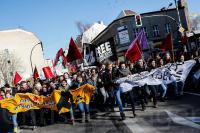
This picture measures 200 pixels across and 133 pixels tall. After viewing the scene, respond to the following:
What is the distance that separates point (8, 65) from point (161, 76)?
204 ft


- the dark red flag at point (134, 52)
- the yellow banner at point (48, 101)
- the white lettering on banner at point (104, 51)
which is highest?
the white lettering on banner at point (104, 51)

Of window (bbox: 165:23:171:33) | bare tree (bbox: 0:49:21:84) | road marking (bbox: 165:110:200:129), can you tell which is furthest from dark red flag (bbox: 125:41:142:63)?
bare tree (bbox: 0:49:21:84)

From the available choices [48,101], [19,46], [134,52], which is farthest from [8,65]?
[48,101]

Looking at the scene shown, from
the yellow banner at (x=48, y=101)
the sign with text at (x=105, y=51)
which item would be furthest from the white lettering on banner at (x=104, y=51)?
the yellow banner at (x=48, y=101)

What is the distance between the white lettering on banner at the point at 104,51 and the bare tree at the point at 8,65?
5346 cm

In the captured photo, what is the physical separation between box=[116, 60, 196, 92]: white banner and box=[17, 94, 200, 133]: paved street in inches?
30.4

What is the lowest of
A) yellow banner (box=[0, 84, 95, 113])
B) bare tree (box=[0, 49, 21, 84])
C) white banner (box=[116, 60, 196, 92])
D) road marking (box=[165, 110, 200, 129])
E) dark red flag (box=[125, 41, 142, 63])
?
road marking (box=[165, 110, 200, 129])

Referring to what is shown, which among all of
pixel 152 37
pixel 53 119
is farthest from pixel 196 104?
pixel 152 37

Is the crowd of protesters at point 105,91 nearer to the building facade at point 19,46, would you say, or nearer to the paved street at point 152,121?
the paved street at point 152,121

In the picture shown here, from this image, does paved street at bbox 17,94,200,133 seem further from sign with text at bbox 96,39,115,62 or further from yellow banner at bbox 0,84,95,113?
sign with text at bbox 96,39,115,62

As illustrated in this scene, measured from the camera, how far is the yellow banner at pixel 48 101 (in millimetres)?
11375

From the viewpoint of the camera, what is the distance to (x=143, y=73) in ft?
37.8

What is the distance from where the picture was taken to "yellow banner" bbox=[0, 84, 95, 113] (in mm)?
11375

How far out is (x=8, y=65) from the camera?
231 feet
